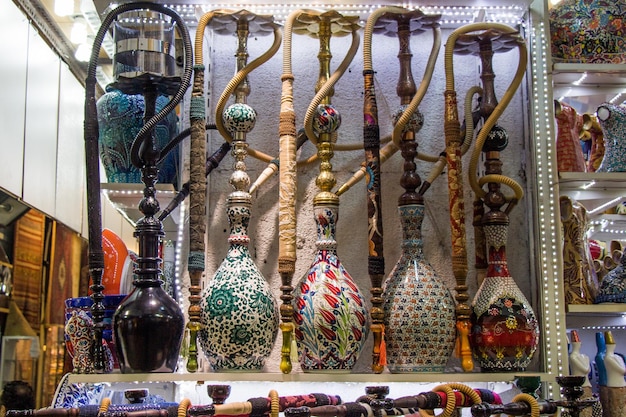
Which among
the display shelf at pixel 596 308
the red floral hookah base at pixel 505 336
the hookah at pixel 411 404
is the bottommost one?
the hookah at pixel 411 404

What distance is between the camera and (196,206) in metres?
1.73

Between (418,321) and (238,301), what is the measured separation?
382 millimetres

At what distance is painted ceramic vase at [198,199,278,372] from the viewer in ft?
5.44

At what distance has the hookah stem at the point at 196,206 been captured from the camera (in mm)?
1682

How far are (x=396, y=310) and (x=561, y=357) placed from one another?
1.36ft

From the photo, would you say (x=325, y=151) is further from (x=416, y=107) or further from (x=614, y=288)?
(x=614, y=288)

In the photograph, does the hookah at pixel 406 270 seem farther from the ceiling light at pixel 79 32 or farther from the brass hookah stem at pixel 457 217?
the ceiling light at pixel 79 32

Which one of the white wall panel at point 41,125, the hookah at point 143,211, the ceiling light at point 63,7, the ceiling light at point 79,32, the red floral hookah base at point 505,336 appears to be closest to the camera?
the hookah at point 143,211

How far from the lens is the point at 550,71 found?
190 centimetres

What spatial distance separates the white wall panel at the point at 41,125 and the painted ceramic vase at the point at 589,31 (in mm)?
1944

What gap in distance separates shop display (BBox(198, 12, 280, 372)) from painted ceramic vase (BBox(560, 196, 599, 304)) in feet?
2.30

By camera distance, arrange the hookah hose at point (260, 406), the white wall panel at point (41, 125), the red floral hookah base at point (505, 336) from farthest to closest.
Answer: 1. the white wall panel at point (41, 125)
2. the red floral hookah base at point (505, 336)
3. the hookah hose at point (260, 406)

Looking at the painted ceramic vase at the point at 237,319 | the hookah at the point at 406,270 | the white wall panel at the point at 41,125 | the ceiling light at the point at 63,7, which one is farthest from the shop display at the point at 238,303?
the ceiling light at the point at 63,7

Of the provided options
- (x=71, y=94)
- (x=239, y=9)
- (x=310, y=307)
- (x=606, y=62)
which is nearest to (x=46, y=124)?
(x=71, y=94)
